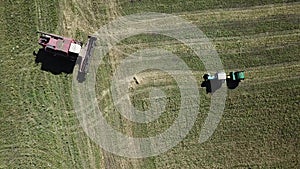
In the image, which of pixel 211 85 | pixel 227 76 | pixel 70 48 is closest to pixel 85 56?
pixel 70 48

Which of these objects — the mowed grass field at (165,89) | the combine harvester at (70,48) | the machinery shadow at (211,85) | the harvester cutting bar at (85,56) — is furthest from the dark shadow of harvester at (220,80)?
the combine harvester at (70,48)

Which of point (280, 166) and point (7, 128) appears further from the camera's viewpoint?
point (280, 166)

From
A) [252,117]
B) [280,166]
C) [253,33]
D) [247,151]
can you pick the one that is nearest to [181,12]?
[253,33]

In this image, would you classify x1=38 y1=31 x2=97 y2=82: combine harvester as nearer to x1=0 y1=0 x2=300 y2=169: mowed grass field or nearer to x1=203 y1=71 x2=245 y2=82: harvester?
x1=0 y1=0 x2=300 y2=169: mowed grass field

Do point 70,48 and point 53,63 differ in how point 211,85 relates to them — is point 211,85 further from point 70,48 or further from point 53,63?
point 53,63

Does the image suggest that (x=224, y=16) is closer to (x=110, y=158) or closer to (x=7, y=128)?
(x=110, y=158)

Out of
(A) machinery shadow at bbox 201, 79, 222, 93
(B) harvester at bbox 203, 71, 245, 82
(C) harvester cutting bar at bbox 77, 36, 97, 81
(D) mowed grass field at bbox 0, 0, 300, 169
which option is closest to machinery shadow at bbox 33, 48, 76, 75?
(D) mowed grass field at bbox 0, 0, 300, 169
